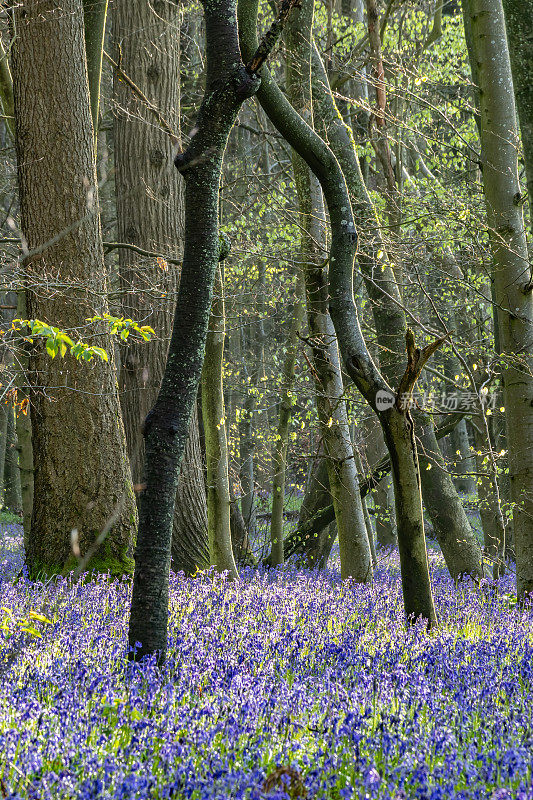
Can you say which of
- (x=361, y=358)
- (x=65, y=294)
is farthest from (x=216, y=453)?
(x=361, y=358)

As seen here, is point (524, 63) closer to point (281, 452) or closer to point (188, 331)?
point (188, 331)

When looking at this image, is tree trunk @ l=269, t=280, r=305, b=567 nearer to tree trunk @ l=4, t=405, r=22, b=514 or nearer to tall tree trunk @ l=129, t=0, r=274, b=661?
tall tree trunk @ l=129, t=0, r=274, b=661

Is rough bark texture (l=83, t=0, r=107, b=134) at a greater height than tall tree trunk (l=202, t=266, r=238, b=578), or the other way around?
rough bark texture (l=83, t=0, r=107, b=134)

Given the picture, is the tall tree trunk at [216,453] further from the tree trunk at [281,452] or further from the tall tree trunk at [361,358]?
the tree trunk at [281,452]

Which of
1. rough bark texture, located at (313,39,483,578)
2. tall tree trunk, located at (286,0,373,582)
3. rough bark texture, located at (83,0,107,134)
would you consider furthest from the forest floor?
rough bark texture, located at (83,0,107,134)

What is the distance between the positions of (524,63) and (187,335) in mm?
3002

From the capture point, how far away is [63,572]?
20.1ft

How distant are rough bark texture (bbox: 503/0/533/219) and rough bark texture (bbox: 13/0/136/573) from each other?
11.9 feet

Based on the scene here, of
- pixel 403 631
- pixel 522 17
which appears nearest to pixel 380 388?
pixel 403 631

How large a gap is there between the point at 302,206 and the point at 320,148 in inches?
118

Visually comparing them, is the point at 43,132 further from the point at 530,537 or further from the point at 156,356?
the point at 530,537

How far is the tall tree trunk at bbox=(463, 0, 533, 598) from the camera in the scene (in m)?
6.50

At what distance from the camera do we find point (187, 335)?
386cm

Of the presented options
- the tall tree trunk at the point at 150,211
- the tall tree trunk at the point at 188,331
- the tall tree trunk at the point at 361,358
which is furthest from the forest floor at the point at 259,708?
the tall tree trunk at the point at 150,211
